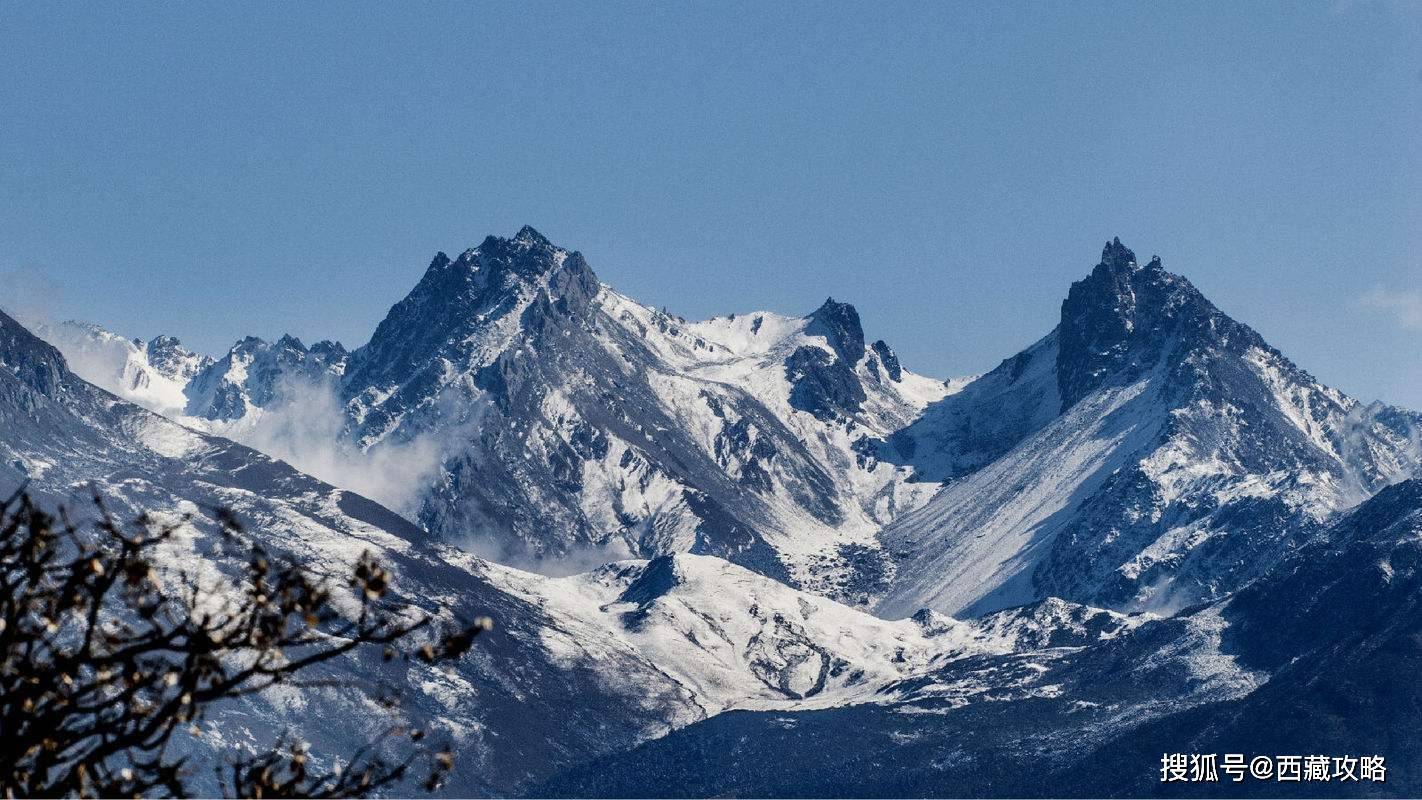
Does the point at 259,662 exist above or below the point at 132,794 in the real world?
above

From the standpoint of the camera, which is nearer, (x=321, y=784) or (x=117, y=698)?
(x=117, y=698)

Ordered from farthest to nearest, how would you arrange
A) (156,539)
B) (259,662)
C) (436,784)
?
1. (436,784)
2. (259,662)
3. (156,539)

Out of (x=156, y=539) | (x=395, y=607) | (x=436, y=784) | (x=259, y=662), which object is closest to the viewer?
(x=156, y=539)

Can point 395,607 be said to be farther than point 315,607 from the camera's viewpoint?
Yes

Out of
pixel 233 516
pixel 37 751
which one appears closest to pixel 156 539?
pixel 233 516

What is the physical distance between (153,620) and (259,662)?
A: 1158 mm

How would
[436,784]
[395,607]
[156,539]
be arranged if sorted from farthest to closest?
1. [436,784]
2. [395,607]
3. [156,539]

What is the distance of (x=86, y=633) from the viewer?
20000mm

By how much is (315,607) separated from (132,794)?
3.18m

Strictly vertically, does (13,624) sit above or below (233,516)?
below

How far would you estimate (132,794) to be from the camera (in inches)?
832

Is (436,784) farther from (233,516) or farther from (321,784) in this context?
(233,516)

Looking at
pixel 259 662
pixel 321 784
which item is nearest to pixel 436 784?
pixel 321 784

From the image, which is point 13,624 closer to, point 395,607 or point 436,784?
point 395,607
